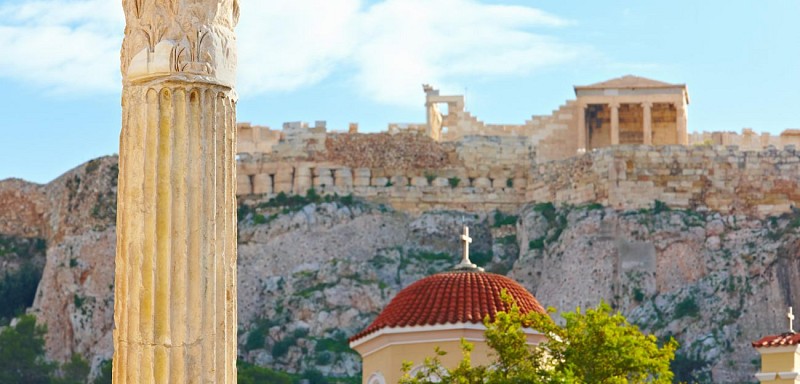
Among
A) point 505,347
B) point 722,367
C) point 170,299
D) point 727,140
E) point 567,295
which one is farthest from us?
point 727,140

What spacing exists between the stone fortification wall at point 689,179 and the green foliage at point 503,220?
1433 mm

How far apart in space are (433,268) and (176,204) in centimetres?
4538

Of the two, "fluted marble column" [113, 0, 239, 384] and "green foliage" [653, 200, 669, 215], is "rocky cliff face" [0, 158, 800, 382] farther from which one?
"fluted marble column" [113, 0, 239, 384]

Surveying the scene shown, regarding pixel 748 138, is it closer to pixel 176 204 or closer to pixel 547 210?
pixel 547 210

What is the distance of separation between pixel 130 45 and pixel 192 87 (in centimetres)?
56

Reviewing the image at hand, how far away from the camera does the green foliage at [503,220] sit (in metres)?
61.3

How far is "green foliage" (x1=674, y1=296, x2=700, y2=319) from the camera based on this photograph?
54875 millimetres

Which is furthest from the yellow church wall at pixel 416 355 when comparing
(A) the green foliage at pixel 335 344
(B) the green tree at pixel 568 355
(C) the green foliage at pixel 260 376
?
(A) the green foliage at pixel 335 344

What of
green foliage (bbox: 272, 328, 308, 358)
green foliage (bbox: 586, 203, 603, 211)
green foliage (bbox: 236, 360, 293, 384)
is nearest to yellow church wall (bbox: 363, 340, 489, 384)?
green foliage (bbox: 236, 360, 293, 384)

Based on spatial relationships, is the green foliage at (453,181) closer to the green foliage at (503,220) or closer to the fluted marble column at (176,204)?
the green foliage at (503,220)

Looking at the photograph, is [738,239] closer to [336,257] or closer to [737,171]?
[737,171]

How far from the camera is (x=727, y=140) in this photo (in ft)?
229

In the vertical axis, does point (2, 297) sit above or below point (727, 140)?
below

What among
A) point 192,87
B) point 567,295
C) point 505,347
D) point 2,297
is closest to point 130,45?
point 192,87
